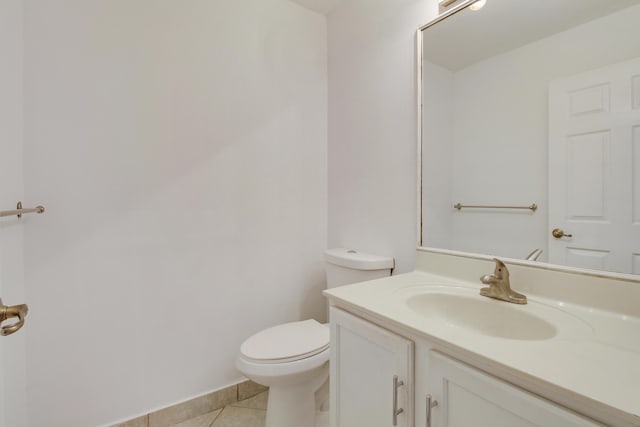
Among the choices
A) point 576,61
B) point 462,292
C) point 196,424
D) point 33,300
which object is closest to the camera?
point 576,61

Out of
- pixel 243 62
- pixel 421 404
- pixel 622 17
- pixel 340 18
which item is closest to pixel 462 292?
pixel 421 404

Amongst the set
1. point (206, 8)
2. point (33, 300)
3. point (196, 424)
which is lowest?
point (196, 424)

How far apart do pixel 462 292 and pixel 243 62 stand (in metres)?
1.59

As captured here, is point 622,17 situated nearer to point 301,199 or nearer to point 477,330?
point 477,330

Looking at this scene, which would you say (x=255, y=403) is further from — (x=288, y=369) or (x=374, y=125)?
(x=374, y=125)

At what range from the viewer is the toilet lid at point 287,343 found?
120cm

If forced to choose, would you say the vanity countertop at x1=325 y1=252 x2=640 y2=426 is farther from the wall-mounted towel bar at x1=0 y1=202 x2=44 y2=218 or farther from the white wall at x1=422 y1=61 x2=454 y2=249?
the wall-mounted towel bar at x1=0 y1=202 x2=44 y2=218

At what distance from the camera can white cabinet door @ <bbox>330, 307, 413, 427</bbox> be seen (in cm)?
76

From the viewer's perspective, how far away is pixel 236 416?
4.96 feet

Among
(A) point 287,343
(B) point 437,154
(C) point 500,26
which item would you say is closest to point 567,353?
(B) point 437,154

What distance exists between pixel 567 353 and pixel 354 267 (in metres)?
0.95

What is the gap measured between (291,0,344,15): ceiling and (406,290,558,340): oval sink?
181cm

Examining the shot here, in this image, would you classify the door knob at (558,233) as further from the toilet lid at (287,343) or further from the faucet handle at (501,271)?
the toilet lid at (287,343)

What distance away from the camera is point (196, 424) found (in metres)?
1.45
